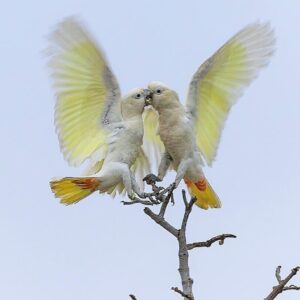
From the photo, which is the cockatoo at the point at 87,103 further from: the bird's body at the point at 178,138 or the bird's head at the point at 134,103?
the bird's body at the point at 178,138

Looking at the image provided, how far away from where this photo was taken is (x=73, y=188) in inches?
225

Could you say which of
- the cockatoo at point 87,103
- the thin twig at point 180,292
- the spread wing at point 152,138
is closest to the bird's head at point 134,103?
the cockatoo at point 87,103

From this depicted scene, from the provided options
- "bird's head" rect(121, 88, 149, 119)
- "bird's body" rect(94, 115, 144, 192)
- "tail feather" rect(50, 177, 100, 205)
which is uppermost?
"bird's head" rect(121, 88, 149, 119)

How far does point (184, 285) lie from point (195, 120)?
228 cm

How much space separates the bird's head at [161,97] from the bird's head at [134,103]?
3.0 inches

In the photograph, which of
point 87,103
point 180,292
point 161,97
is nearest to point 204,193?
point 161,97

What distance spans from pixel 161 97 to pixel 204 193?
37.8 inches

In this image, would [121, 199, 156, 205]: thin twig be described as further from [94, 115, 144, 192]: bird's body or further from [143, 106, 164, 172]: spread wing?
[143, 106, 164, 172]: spread wing

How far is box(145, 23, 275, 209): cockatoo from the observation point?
20.5 feet

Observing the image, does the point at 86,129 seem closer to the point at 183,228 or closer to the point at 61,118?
the point at 61,118

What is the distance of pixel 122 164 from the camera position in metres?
5.70

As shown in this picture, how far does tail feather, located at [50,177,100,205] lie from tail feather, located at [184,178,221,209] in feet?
3.34

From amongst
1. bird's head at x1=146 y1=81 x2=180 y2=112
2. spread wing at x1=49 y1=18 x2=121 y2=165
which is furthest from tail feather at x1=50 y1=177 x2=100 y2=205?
bird's head at x1=146 y1=81 x2=180 y2=112

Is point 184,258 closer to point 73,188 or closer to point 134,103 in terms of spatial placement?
point 73,188
